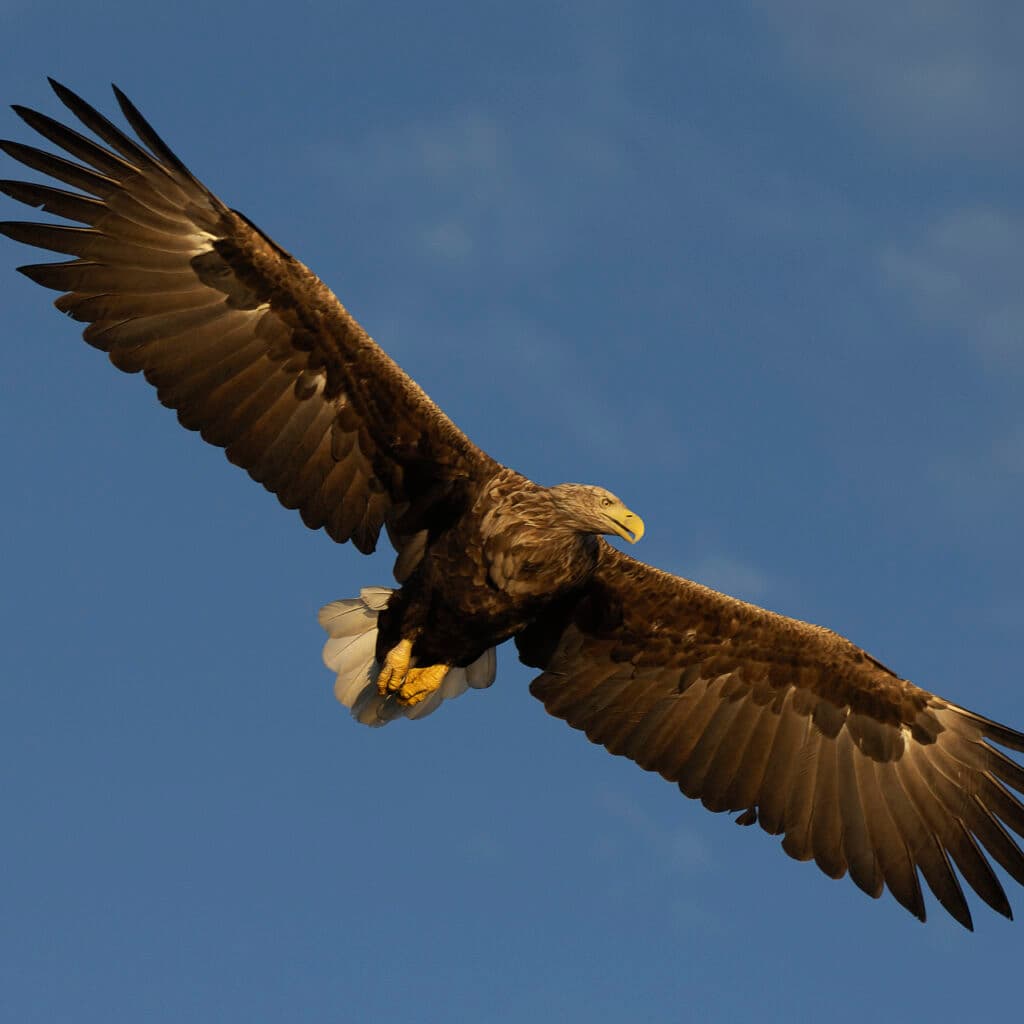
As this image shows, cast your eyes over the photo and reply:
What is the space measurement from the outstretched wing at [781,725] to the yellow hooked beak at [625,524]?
90 centimetres

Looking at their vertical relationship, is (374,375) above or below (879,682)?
below

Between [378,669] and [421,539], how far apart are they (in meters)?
1.01

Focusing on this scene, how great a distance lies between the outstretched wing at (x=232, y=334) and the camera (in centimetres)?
1091

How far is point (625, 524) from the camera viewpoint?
1073 centimetres

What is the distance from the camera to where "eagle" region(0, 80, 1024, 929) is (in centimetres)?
1088

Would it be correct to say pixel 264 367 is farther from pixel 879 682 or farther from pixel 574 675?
pixel 879 682

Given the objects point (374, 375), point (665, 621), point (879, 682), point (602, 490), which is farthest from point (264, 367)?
point (879, 682)

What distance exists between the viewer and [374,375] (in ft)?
36.1

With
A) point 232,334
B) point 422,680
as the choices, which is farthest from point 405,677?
point 232,334

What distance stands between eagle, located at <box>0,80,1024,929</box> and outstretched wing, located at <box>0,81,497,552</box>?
0.01 metres

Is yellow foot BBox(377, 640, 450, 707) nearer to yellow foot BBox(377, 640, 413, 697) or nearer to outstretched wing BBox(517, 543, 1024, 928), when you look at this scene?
yellow foot BBox(377, 640, 413, 697)

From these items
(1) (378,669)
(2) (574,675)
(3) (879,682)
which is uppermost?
(3) (879,682)

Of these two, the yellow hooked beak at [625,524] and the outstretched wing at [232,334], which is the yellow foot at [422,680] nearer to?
the outstretched wing at [232,334]

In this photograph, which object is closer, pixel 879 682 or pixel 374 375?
pixel 374 375
